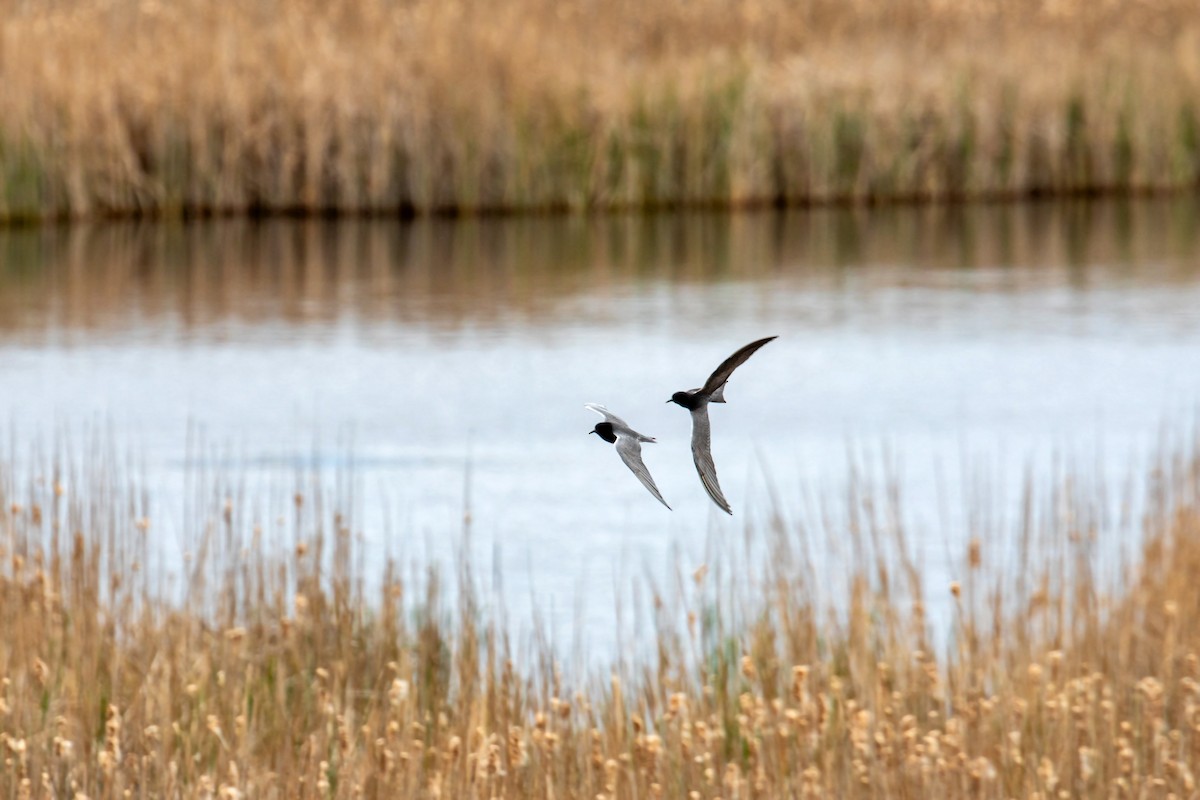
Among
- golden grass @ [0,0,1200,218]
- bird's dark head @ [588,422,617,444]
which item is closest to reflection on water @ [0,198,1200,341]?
golden grass @ [0,0,1200,218]

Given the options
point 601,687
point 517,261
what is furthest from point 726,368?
point 517,261

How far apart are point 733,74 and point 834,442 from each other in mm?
11960

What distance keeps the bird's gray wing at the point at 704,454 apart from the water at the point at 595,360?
424cm

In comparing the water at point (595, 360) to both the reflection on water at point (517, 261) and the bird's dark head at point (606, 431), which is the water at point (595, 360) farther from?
the bird's dark head at point (606, 431)

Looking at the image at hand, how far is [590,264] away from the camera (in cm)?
1948

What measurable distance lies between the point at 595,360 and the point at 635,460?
481 inches

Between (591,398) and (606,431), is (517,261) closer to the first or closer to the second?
(591,398)

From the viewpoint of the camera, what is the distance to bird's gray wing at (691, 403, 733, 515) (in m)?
2.34

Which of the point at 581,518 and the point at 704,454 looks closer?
the point at 704,454

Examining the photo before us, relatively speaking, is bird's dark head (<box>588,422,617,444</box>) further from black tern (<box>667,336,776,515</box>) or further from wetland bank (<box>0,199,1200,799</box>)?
wetland bank (<box>0,199,1200,799</box>)

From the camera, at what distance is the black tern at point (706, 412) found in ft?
7.71

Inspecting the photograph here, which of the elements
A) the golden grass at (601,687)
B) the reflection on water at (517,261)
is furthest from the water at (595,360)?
the golden grass at (601,687)

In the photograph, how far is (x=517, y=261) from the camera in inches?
768

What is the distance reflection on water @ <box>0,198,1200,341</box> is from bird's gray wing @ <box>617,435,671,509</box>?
45.3 feet
